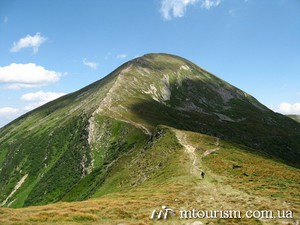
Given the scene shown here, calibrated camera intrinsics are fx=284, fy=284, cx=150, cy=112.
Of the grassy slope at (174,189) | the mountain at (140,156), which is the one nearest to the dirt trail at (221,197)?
the grassy slope at (174,189)

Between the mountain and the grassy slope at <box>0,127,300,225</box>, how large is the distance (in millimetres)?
266

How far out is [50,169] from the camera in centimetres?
11638

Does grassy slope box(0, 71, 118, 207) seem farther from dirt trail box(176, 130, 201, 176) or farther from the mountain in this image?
dirt trail box(176, 130, 201, 176)

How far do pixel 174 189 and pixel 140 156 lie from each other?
116ft

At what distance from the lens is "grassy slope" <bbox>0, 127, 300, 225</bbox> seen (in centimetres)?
3150

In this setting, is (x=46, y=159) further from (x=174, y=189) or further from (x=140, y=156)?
(x=174, y=189)

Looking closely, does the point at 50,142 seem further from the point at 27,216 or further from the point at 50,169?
the point at 27,216

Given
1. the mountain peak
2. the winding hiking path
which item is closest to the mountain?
the winding hiking path

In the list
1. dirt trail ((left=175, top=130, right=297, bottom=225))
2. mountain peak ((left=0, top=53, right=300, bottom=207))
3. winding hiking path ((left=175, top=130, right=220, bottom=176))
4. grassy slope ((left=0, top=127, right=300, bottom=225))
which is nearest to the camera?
grassy slope ((left=0, top=127, right=300, bottom=225))

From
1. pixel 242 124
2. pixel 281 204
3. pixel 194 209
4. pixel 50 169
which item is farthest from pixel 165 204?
pixel 242 124

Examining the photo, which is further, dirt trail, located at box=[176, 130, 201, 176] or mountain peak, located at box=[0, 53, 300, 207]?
mountain peak, located at box=[0, 53, 300, 207]

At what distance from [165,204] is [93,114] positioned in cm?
9790

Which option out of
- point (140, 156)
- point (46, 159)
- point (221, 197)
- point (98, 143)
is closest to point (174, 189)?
point (221, 197)

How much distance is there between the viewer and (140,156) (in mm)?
80188
